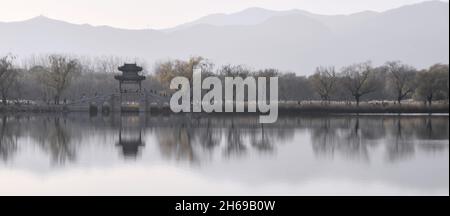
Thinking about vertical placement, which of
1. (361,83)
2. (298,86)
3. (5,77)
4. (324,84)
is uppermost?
(5,77)

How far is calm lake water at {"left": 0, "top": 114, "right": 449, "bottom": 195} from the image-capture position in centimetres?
1500

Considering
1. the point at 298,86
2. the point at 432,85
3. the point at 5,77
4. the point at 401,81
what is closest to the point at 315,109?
the point at 432,85

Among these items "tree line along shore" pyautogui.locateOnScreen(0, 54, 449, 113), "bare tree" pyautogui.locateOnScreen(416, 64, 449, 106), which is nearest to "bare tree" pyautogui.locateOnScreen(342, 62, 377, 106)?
"tree line along shore" pyautogui.locateOnScreen(0, 54, 449, 113)

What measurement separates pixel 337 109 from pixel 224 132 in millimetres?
23464

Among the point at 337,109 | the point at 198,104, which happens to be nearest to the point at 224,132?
the point at 198,104

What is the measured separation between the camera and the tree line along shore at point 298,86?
52.8 m

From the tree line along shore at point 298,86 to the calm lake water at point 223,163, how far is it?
23119mm

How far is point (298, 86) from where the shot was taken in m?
75.4

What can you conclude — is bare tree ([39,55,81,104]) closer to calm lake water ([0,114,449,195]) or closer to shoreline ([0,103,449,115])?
shoreline ([0,103,449,115])

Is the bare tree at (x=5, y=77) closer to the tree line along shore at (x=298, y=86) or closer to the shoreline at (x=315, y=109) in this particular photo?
the tree line along shore at (x=298, y=86)

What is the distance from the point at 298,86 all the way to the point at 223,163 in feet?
187

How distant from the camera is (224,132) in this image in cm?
3125

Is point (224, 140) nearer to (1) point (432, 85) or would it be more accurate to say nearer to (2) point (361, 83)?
(1) point (432, 85)

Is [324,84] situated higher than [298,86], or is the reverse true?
[324,84]
